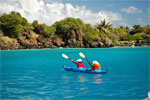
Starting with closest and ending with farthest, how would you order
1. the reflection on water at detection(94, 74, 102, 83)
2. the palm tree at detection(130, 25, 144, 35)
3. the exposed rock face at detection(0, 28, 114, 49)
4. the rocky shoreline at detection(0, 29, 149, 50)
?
the reflection on water at detection(94, 74, 102, 83) → the rocky shoreline at detection(0, 29, 149, 50) → the exposed rock face at detection(0, 28, 114, 49) → the palm tree at detection(130, 25, 144, 35)

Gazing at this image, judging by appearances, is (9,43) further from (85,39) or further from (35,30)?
(85,39)

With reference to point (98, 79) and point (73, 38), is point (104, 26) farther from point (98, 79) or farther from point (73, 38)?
point (98, 79)

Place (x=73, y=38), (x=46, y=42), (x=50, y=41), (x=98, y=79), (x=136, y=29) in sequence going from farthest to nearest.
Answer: (x=136, y=29) < (x=73, y=38) < (x=50, y=41) < (x=46, y=42) < (x=98, y=79)

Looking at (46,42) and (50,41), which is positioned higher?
(50,41)

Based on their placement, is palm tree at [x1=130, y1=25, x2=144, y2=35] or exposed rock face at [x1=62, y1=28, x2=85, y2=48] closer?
exposed rock face at [x1=62, y1=28, x2=85, y2=48]

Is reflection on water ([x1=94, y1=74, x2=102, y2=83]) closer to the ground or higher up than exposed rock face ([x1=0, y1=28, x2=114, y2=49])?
closer to the ground

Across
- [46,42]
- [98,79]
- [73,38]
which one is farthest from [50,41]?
[98,79]

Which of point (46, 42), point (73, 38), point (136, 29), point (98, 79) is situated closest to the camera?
point (98, 79)

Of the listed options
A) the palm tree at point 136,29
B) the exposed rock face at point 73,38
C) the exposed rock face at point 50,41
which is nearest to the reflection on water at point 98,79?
the exposed rock face at point 50,41

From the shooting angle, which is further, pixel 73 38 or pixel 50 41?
pixel 73 38

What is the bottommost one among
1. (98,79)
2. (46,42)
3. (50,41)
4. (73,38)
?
(98,79)

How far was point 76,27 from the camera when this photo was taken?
6950 cm

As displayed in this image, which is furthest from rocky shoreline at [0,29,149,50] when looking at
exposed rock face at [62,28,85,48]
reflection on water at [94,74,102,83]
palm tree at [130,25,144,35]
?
reflection on water at [94,74,102,83]

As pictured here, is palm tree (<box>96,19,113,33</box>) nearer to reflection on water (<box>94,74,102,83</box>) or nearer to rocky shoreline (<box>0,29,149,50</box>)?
rocky shoreline (<box>0,29,149,50</box>)
